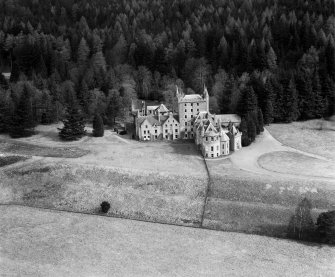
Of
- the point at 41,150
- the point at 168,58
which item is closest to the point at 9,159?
the point at 41,150

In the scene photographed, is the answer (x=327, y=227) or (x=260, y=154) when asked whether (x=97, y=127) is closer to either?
(x=260, y=154)

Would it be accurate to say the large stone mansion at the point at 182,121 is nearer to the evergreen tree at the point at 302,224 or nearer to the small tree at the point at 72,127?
the small tree at the point at 72,127

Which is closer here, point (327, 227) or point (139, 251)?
point (139, 251)

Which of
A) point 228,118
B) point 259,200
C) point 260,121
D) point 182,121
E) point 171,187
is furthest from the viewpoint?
point 228,118

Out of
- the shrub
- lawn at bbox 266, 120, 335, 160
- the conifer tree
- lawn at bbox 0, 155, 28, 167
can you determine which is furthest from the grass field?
the conifer tree

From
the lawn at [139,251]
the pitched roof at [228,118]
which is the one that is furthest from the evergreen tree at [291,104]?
the lawn at [139,251]

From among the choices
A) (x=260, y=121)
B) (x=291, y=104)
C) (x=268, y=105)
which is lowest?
(x=260, y=121)
